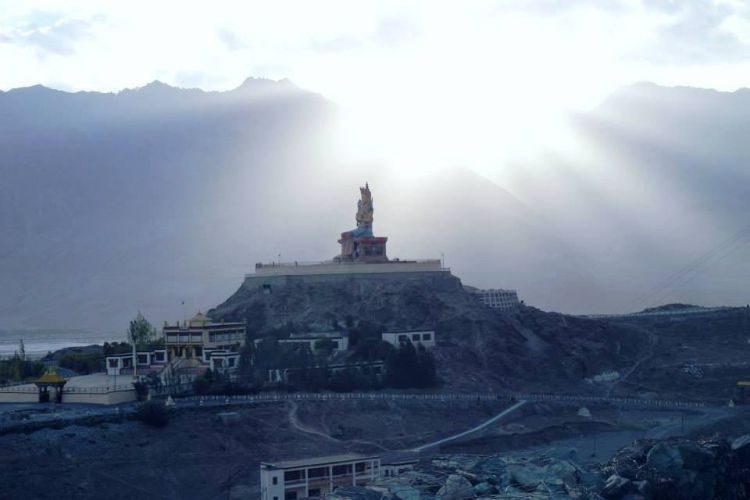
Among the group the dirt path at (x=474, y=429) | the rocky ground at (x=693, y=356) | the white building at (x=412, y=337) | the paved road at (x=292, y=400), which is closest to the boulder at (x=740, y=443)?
the dirt path at (x=474, y=429)

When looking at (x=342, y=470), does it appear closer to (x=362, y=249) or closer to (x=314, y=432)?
(x=314, y=432)

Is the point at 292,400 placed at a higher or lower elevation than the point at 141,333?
lower

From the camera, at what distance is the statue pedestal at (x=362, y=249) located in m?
75.8

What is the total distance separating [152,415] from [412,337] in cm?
2074

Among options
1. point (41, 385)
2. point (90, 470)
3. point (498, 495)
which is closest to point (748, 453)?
point (498, 495)

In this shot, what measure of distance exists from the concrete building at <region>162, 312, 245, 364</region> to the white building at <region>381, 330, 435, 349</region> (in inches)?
311

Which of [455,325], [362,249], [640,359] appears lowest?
[640,359]

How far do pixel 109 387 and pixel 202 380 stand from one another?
4.48 metres

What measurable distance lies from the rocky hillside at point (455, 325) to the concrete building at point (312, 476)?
20.9 m

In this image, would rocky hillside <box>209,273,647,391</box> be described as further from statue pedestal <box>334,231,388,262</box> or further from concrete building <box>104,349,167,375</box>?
concrete building <box>104,349,167,375</box>

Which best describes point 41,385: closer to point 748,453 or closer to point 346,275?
point 346,275

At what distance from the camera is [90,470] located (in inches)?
1774

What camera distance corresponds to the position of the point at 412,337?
220 ft

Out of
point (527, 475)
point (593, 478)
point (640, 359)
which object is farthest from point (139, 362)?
point (640, 359)
